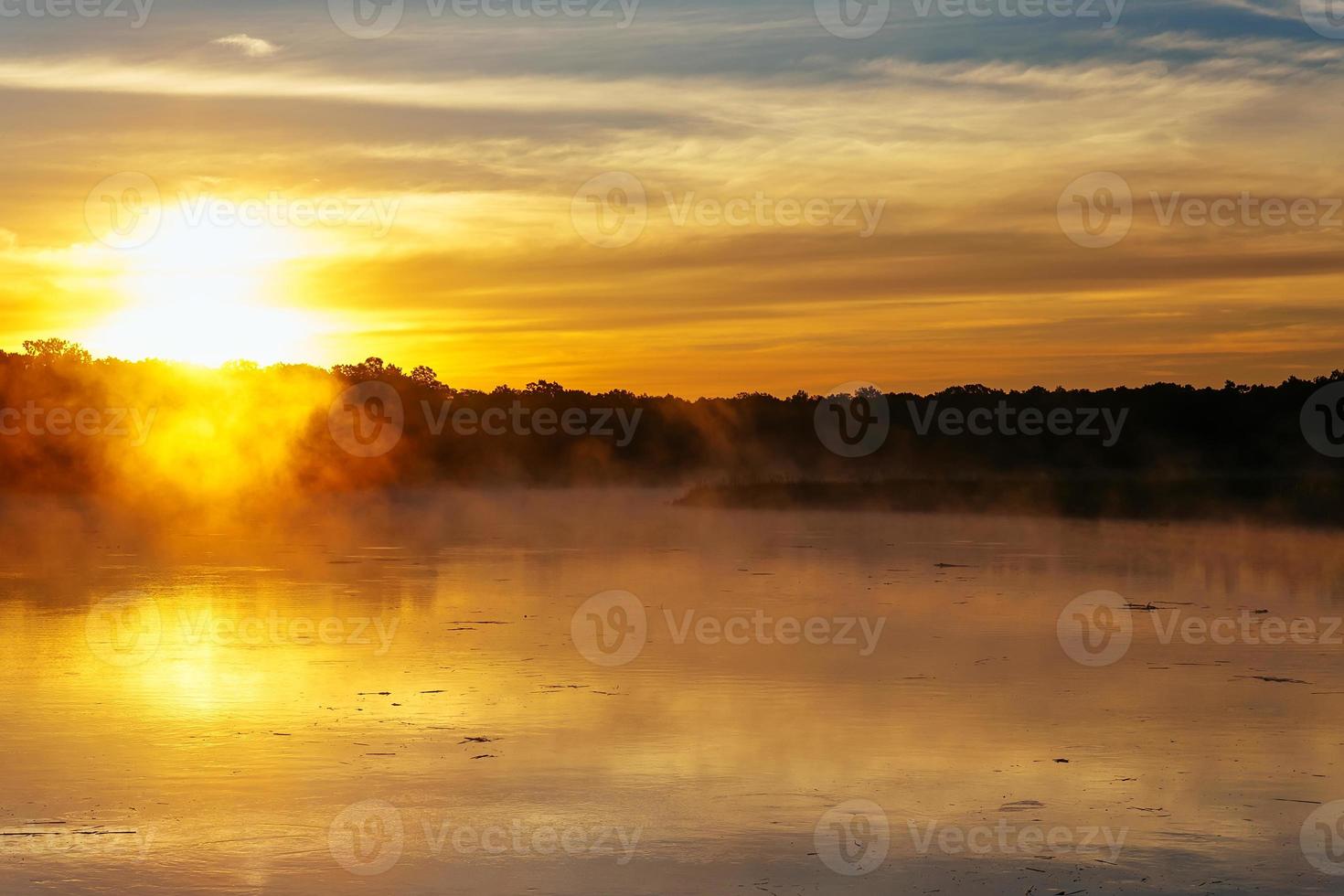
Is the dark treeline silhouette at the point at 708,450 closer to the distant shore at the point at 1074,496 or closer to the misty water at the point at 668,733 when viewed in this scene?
the distant shore at the point at 1074,496

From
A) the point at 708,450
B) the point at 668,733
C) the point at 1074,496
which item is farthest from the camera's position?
the point at 708,450

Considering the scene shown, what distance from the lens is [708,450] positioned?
7438 centimetres

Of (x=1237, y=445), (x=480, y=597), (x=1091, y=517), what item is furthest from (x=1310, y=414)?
(x=480, y=597)

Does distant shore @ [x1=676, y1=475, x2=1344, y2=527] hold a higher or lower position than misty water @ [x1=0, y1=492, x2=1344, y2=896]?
higher

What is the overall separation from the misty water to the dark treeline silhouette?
23.0 metres

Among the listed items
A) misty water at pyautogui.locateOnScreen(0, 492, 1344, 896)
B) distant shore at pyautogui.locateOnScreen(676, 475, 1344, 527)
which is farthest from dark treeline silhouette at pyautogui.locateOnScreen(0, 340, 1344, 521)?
misty water at pyautogui.locateOnScreen(0, 492, 1344, 896)

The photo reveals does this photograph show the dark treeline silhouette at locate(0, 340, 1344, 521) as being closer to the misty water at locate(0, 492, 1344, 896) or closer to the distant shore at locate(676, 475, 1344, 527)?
the distant shore at locate(676, 475, 1344, 527)

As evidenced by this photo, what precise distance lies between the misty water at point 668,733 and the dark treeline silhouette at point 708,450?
2296 cm

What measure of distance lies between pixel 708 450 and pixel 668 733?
212ft

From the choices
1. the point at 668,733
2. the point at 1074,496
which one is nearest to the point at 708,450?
the point at 1074,496

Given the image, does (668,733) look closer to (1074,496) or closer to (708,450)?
(1074,496)

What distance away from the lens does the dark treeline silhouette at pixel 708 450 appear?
43.9 meters

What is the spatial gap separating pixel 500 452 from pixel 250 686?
60.0m

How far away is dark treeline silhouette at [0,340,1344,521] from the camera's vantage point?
4388 centimetres
